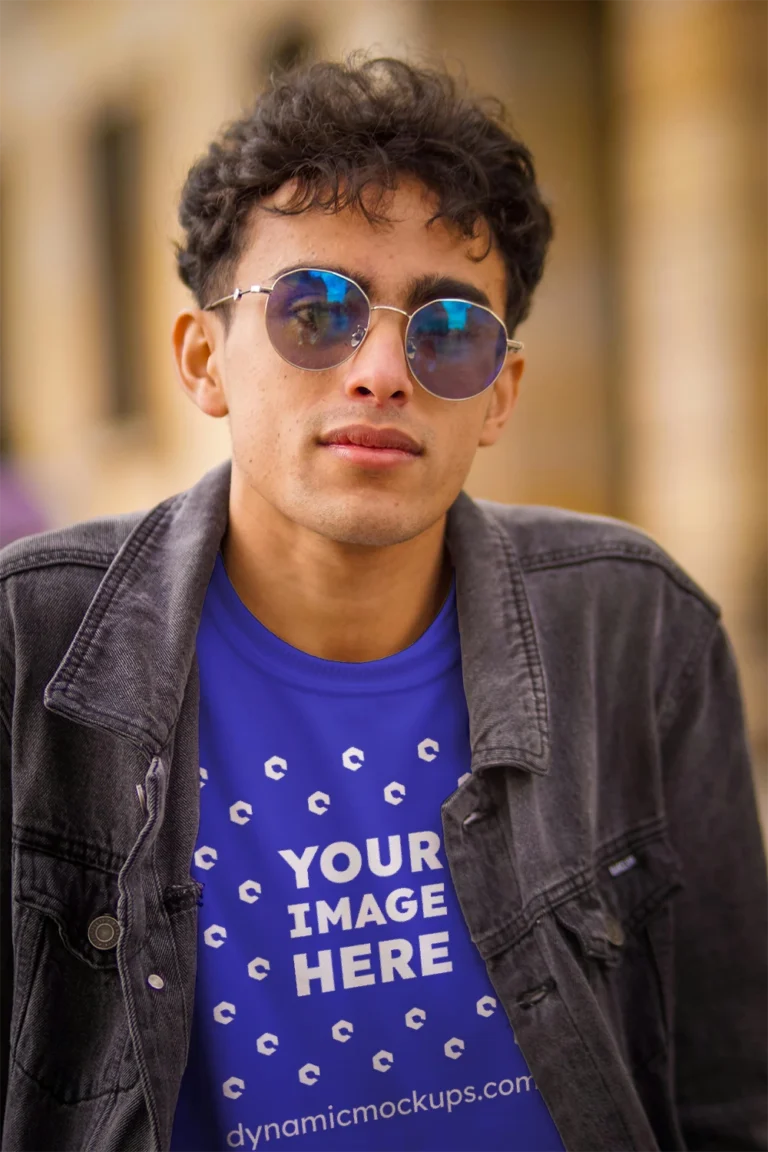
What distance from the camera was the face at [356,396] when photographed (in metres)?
2.08

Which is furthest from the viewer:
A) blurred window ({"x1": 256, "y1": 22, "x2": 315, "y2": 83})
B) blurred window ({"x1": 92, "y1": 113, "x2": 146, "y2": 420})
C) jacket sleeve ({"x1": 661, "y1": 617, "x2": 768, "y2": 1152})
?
blurred window ({"x1": 92, "y1": 113, "x2": 146, "y2": 420})

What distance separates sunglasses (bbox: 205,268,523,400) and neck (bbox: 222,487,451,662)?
325 mm

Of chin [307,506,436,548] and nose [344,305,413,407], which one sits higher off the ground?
nose [344,305,413,407]

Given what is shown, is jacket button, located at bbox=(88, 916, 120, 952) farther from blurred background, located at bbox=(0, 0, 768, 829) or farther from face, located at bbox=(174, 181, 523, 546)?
blurred background, located at bbox=(0, 0, 768, 829)

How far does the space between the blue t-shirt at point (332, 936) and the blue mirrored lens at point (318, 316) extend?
0.53 m

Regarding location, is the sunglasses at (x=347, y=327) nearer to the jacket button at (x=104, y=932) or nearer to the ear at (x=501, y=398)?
the ear at (x=501, y=398)

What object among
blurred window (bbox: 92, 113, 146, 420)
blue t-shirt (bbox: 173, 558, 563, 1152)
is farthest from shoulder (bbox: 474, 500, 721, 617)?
blurred window (bbox: 92, 113, 146, 420)

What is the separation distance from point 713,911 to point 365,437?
4.00 feet

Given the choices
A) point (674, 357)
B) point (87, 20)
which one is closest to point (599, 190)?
point (674, 357)

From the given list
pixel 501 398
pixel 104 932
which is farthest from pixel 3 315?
pixel 104 932

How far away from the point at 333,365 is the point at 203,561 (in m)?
0.44

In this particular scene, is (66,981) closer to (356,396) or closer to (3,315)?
(356,396)

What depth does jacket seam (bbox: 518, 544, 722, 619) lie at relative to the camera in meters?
2.42

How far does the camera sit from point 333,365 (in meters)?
2.08
